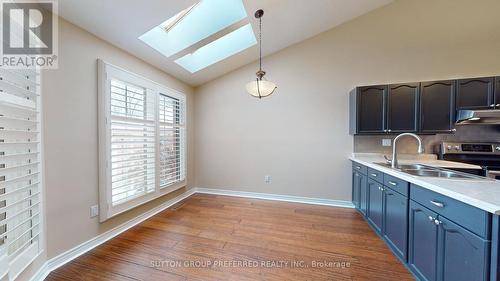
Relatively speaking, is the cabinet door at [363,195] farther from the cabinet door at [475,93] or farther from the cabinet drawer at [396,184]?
the cabinet door at [475,93]

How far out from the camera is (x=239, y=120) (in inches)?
151

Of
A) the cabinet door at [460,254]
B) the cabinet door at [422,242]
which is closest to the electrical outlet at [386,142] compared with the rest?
the cabinet door at [422,242]

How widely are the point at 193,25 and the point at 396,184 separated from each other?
313cm

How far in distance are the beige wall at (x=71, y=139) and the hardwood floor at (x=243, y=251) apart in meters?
0.32

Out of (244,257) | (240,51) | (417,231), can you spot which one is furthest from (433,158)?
(240,51)

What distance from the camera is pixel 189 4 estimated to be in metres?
2.00

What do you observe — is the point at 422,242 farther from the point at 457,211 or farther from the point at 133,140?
the point at 133,140

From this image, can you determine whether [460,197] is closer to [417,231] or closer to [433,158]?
[417,231]

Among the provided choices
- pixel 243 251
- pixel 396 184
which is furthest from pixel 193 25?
pixel 396 184

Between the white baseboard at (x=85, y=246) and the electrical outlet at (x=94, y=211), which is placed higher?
the electrical outlet at (x=94, y=211)

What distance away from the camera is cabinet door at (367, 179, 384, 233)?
2246 millimetres

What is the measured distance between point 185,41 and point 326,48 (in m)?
2.40

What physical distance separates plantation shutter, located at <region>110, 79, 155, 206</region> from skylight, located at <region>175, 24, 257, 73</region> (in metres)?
0.91

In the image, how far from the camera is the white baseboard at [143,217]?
172cm
